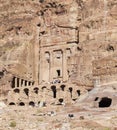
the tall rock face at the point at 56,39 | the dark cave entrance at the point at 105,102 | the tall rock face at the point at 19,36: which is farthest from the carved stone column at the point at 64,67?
the dark cave entrance at the point at 105,102

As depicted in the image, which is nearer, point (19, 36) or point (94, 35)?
point (94, 35)

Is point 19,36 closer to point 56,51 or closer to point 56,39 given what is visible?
point 56,39

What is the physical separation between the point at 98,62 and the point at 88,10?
59.9ft

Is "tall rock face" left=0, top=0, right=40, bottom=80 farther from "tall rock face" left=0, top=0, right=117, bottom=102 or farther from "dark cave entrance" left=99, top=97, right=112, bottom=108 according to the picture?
"dark cave entrance" left=99, top=97, right=112, bottom=108

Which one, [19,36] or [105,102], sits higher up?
[19,36]

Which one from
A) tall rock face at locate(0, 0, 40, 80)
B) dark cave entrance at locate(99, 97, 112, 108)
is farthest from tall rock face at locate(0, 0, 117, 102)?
dark cave entrance at locate(99, 97, 112, 108)

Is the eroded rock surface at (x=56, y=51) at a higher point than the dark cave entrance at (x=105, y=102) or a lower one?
higher

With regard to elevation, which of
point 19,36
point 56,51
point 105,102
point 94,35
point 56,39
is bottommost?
point 105,102

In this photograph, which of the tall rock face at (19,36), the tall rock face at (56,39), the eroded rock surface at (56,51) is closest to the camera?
the eroded rock surface at (56,51)

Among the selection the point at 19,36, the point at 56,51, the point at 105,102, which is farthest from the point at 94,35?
the point at 105,102

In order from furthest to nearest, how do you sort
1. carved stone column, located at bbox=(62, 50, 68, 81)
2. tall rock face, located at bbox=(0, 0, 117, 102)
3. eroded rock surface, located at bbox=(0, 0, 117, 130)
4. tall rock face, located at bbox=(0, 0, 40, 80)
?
tall rock face, located at bbox=(0, 0, 40, 80) → carved stone column, located at bbox=(62, 50, 68, 81) → tall rock face, located at bbox=(0, 0, 117, 102) → eroded rock surface, located at bbox=(0, 0, 117, 130)

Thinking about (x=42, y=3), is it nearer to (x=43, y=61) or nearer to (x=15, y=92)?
(x=43, y=61)

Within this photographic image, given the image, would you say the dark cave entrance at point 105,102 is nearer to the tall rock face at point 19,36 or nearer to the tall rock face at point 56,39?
the tall rock face at point 56,39

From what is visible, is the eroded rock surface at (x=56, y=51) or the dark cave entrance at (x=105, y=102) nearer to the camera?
the dark cave entrance at (x=105, y=102)
